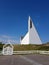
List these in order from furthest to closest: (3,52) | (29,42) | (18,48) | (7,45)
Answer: (29,42)
(18,48)
(7,45)
(3,52)

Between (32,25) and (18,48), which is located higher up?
(32,25)

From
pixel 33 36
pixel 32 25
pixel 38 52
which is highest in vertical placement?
pixel 32 25

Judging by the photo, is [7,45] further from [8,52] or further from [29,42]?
[29,42]

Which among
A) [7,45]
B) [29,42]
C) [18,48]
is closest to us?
[7,45]

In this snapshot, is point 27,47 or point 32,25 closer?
point 27,47

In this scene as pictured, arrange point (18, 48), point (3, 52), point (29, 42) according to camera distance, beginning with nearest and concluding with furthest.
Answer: point (3, 52)
point (18, 48)
point (29, 42)

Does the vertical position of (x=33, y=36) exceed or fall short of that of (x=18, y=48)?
it exceeds it

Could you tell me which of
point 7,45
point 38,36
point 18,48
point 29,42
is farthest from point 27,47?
point 38,36

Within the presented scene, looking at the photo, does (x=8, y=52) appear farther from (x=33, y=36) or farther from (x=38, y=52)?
(x=33, y=36)

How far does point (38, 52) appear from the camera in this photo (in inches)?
1762

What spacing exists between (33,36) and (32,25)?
455cm

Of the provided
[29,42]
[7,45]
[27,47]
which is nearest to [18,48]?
[27,47]

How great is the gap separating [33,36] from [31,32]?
1.71 metres

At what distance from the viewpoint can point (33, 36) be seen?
69562 mm
